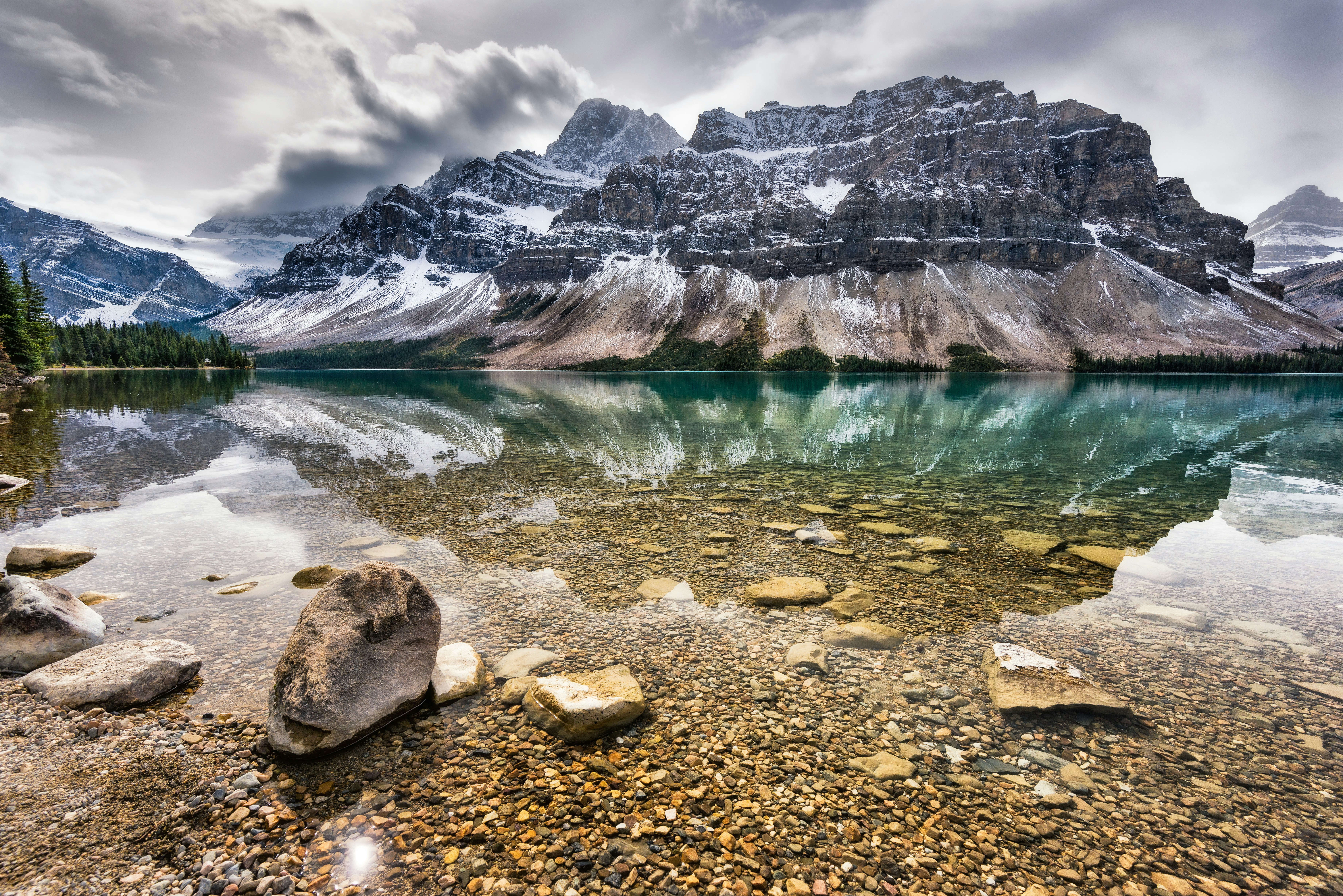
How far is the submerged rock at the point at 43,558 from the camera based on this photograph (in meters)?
12.8

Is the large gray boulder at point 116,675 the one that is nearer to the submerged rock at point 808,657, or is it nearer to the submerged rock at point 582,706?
the submerged rock at point 582,706

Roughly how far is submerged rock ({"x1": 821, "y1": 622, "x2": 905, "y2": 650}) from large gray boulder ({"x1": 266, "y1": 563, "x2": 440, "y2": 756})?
6.70 m

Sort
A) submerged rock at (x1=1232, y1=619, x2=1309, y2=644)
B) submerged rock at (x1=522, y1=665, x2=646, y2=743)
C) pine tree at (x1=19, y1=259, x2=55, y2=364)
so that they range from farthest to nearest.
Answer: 1. pine tree at (x1=19, y1=259, x2=55, y2=364)
2. submerged rock at (x1=1232, y1=619, x2=1309, y2=644)
3. submerged rock at (x1=522, y1=665, x2=646, y2=743)

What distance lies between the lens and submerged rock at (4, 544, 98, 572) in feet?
42.0

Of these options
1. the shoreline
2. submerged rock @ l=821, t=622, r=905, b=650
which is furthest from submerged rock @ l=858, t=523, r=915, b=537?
the shoreline

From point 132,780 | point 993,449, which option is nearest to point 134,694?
point 132,780

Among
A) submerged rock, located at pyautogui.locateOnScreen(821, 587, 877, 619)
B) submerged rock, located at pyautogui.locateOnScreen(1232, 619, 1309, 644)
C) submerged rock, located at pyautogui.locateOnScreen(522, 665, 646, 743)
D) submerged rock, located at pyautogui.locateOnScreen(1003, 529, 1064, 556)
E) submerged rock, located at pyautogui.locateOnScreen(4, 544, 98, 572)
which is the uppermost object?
submerged rock, located at pyautogui.locateOnScreen(4, 544, 98, 572)

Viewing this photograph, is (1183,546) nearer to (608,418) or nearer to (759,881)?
(759,881)

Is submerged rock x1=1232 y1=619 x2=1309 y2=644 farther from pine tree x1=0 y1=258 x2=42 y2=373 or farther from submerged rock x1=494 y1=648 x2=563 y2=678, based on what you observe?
pine tree x1=0 y1=258 x2=42 y2=373

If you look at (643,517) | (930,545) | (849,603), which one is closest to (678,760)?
(849,603)

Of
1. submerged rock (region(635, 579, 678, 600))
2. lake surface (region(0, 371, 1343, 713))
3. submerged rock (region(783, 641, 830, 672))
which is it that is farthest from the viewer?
submerged rock (region(635, 579, 678, 600))

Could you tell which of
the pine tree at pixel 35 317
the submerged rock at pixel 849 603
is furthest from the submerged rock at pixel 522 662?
the pine tree at pixel 35 317

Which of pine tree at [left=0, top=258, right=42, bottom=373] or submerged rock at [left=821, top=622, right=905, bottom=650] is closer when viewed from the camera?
submerged rock at [left=821, top=622, right=905, bottom=650]

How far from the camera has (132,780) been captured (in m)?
6.38
